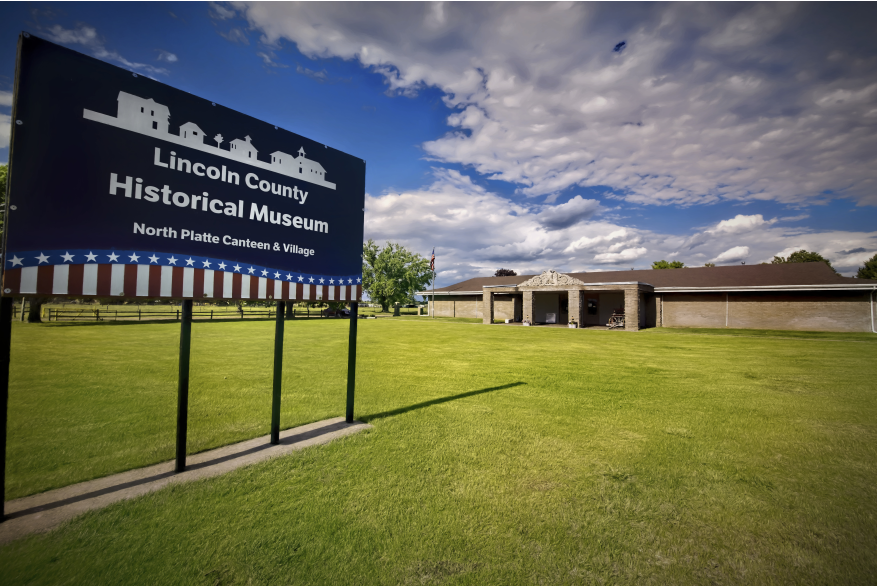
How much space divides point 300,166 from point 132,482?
4420mm

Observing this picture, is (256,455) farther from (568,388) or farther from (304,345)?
(304,345)

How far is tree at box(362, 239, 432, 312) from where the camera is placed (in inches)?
2153

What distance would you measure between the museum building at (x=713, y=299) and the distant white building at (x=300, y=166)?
26939mm

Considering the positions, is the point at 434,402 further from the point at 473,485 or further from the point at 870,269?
the point at 870,269

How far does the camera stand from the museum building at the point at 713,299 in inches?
938

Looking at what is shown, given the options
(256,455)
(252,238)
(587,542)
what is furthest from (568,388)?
(252,238)

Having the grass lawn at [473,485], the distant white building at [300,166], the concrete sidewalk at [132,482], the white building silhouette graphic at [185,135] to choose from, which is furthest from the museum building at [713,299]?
the concrete sidewalk at [132,482]

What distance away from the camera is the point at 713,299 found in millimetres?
27922

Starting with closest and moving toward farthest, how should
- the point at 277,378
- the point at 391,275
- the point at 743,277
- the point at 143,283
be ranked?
the point at 143,283 < the point at 277,378 < the point at 743,277 < the point at 391,275

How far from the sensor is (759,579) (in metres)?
2.71

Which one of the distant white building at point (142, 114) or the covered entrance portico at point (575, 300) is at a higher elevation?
the distant white building at point (142, 114)

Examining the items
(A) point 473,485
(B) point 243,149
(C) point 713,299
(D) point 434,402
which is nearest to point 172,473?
(A) point 473,485

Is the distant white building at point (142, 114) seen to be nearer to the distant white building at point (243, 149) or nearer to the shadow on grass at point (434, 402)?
the distant white building at point (243, 149)

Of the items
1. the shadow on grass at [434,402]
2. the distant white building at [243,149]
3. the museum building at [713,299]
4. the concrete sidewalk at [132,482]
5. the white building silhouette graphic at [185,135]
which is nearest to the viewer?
the concrete sidewalk at [132,482]
